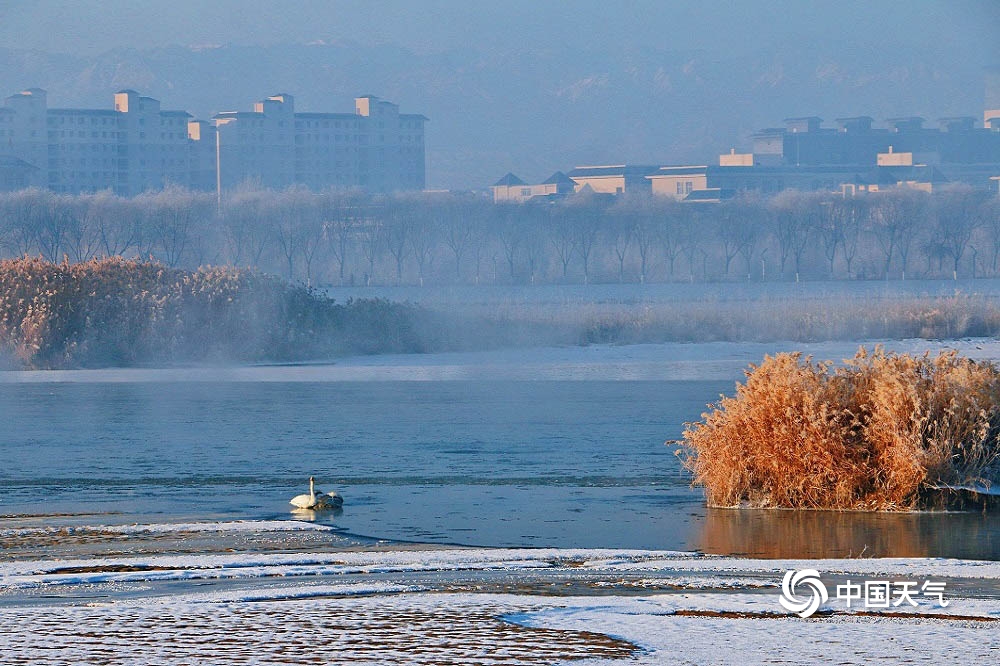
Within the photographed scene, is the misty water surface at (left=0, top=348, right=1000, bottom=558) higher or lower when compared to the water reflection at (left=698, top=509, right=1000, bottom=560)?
higher

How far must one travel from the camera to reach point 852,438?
1348cm

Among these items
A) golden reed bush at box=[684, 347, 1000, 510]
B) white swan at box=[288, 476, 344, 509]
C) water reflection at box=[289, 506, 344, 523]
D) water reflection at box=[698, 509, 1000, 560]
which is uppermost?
golden reed bush at box=[684, 347, 1000, 510]

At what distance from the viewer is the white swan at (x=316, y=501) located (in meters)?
13.1

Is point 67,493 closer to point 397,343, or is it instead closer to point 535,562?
point 535,562

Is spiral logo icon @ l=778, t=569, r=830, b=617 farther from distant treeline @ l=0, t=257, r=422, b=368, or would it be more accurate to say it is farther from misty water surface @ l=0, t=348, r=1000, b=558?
distant treeline @ l=0, t=257, r=422, b=368

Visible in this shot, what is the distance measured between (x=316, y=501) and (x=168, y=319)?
22560 millimetres

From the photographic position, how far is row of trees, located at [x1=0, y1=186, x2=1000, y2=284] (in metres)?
99.5

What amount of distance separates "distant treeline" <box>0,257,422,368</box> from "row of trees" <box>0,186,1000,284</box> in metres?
54.0

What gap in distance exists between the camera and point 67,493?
14.3 m

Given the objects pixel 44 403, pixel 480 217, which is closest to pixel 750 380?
pixel 44 403

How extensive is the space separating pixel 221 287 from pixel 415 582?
2823 centimetres

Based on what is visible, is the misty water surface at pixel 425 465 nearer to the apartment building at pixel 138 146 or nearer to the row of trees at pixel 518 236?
the row of trees at pixel 518 236

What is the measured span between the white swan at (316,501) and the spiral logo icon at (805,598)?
459 centimetres

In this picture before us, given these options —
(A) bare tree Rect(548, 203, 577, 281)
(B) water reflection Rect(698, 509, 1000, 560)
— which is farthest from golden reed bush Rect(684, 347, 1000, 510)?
(A) bare tree Rect(548, 203, 577, 281)
